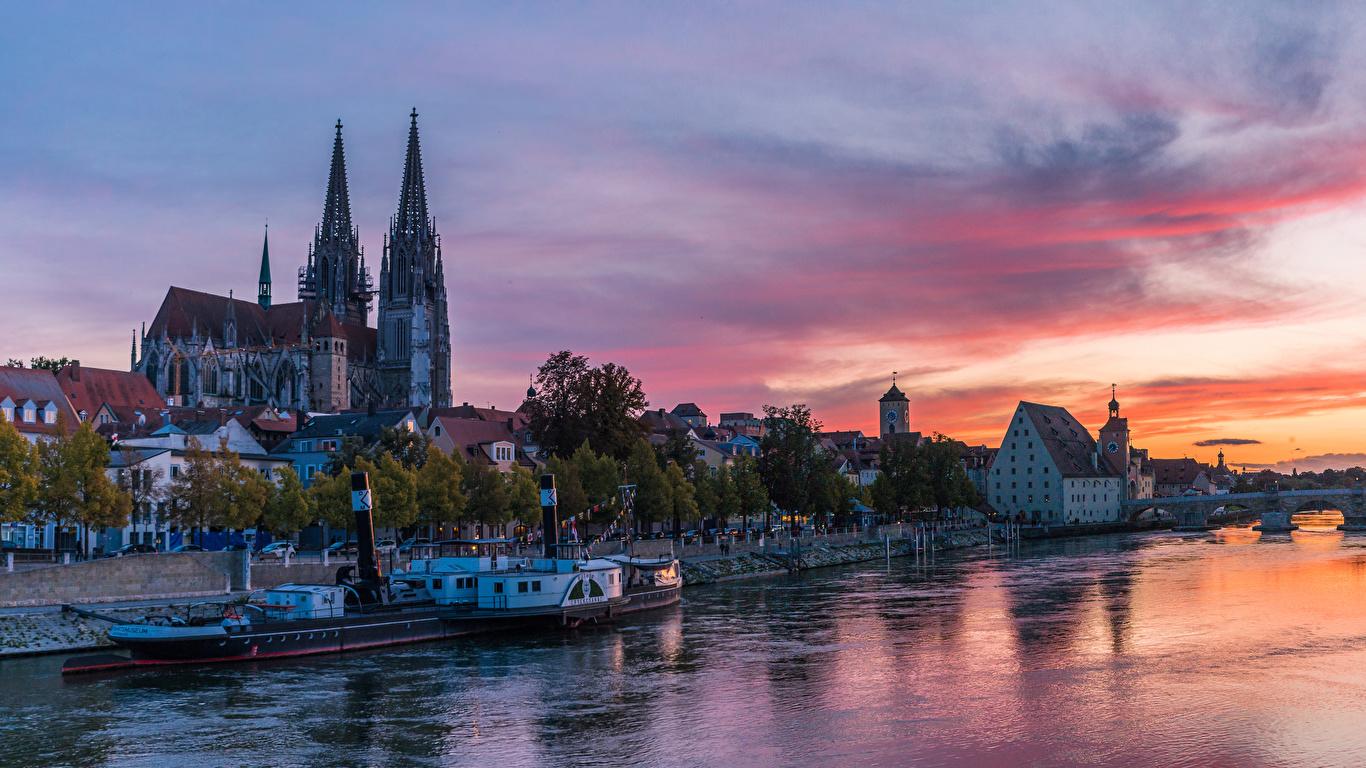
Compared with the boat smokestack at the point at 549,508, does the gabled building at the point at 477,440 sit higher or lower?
higher

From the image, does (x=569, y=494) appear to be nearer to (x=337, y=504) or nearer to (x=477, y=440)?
(x=337, y=504)

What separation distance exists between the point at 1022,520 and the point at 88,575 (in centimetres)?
14578

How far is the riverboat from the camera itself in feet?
167

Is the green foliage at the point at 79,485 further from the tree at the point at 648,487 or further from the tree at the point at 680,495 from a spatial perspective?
the tree at the point at 680,495

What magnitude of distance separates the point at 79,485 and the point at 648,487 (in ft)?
153

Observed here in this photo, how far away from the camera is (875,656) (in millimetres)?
53750

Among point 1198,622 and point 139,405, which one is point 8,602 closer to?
point 1198,622

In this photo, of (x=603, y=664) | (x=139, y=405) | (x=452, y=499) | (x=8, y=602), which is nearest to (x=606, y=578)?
(x=603, y=664)

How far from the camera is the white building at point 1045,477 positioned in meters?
182

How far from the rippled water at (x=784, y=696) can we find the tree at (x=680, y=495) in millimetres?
31130

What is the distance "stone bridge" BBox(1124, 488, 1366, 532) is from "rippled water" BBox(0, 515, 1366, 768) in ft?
353

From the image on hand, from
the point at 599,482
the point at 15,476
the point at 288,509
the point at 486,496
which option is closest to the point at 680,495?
the point at 599,482

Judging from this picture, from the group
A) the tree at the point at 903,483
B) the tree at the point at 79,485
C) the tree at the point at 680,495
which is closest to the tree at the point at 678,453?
the tree at the point at 680,495

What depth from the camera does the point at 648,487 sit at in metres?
102
